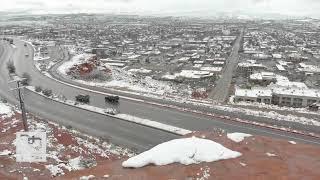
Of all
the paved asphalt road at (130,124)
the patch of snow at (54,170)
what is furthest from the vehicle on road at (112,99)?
the patch of snow at (54,170)

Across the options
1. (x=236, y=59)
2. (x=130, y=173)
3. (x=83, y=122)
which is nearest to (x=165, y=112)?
(x=83, y=122)

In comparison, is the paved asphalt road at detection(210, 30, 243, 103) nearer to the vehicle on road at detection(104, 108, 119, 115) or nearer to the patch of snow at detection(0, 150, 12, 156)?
the vehicle on road at detection(104, 108, 119, 115)

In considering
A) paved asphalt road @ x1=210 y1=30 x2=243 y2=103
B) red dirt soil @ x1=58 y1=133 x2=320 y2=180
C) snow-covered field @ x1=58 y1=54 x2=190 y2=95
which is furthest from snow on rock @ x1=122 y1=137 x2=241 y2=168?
snow-covered field @ x1=58 y1=54 x2=190 y2=95

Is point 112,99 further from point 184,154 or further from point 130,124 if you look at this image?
point 184,154

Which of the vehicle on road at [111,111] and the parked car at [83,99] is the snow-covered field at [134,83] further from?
→ the vehicle on road at [111,111]

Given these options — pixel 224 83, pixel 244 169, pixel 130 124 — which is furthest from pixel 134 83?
pixel 244 169
